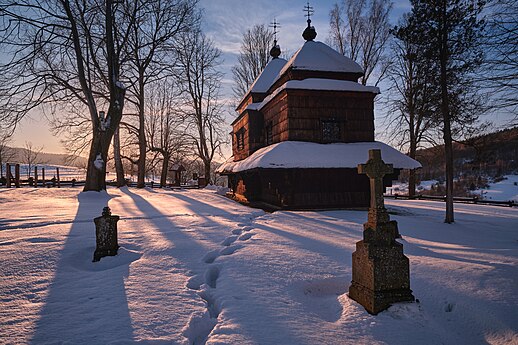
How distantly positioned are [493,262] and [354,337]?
11.0ft

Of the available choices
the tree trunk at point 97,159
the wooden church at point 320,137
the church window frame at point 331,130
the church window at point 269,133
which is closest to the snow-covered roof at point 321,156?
the wooden church at point 320,137

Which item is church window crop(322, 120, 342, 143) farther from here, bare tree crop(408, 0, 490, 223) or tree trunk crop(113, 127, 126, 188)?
tree trunk crop(113, 127, 126, 188)

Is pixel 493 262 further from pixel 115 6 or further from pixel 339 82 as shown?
pixel 115 6

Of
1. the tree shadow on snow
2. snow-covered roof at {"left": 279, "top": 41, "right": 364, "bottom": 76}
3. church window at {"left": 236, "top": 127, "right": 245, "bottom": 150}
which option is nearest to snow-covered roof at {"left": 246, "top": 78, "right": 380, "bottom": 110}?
snow-covered roof at {"left": 279, "top": 41, "right": 364, "bottom": 76}

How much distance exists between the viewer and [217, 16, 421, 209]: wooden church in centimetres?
1169

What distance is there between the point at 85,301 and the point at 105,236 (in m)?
1.81

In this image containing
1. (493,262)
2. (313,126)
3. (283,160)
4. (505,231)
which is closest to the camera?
(493,262)

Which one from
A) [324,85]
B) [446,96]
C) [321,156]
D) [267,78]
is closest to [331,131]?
[324,85]

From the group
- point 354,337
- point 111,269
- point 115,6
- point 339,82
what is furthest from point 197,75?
point 354,337

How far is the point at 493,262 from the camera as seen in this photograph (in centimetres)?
453

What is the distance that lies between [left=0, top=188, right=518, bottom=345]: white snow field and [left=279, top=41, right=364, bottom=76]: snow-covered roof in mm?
9955

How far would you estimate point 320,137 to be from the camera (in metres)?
13.0

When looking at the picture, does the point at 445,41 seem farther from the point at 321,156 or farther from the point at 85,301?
the point at 85,301

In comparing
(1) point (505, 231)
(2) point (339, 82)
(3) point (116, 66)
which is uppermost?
(3) point (116, 66)
